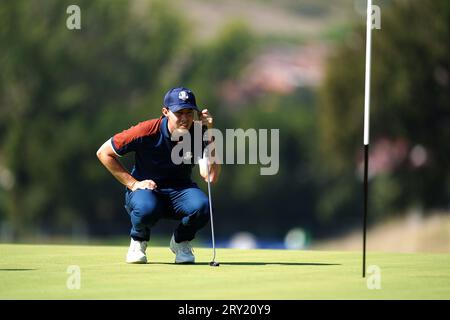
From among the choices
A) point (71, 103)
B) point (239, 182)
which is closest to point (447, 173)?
point (239, 182)

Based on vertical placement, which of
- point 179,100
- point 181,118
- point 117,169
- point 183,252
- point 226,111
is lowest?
Result: point 226,111

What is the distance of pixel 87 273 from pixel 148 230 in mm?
1776

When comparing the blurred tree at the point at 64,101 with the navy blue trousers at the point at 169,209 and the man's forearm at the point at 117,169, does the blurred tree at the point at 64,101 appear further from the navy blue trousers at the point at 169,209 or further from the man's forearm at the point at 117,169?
the man's forearm at the point at 117,169

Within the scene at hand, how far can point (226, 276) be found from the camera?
13008mm

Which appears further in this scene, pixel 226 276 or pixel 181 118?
pixel 181 118

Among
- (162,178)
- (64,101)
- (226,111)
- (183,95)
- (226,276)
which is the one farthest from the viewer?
(226,111)

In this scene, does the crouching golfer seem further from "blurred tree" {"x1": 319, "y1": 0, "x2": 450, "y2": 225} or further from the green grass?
"blurred tree" {"x1": 319, "y1": 0, "x2": 450, "y2": 225}

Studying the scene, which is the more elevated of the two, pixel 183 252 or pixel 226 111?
pixel 183 252

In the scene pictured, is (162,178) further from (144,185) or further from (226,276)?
(226,276)

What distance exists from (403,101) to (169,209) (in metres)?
52.9

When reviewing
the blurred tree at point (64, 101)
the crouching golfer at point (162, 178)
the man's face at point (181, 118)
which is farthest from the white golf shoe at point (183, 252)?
the blurred tree at point (64, 101)

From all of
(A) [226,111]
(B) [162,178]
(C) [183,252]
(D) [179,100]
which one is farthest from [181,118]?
(A) [226,111]

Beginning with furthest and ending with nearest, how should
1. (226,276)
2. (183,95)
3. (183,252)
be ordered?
(183,252)
(183,95)
(226,276)

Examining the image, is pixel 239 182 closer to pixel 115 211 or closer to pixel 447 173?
pixel 115 211
